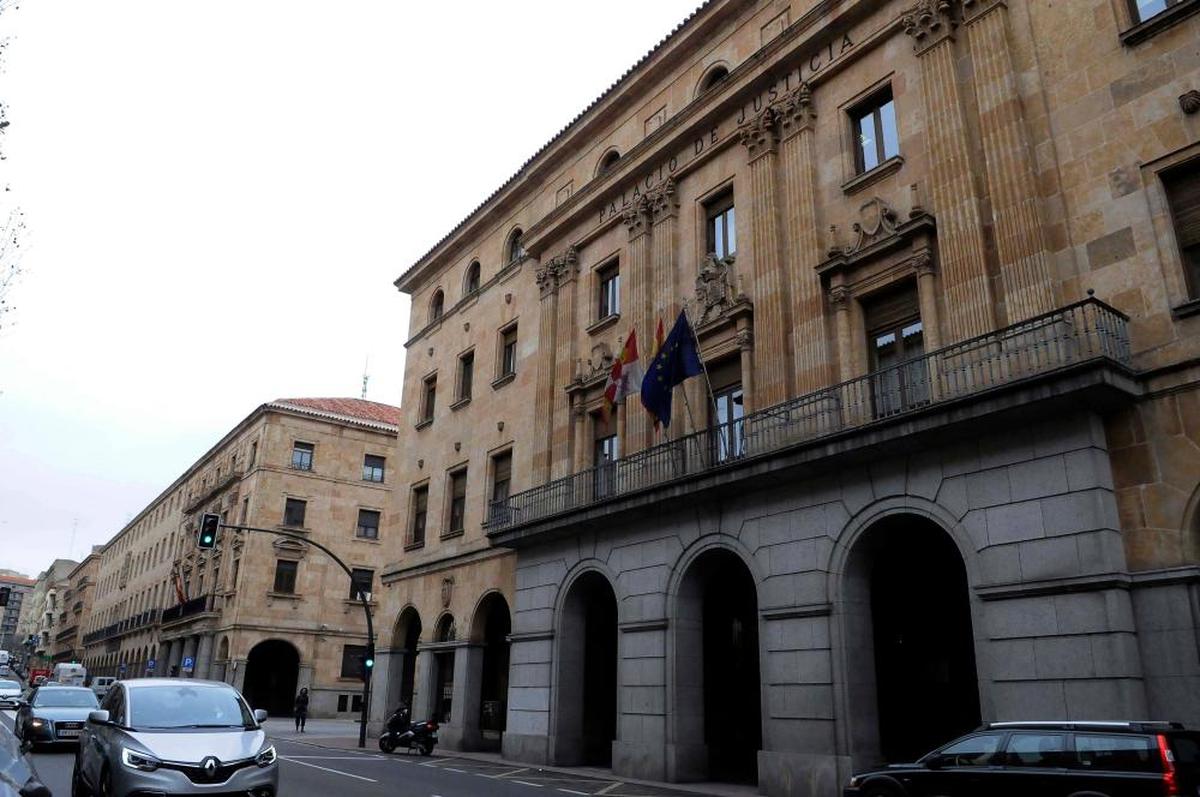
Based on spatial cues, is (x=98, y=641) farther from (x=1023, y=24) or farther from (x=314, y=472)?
(x=1023, y=24)

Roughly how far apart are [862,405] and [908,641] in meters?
4.58

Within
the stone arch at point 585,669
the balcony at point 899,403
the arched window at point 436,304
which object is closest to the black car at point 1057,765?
the balcony at point 899,403

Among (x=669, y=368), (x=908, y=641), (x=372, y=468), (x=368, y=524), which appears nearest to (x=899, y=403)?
(x=908, y=641)

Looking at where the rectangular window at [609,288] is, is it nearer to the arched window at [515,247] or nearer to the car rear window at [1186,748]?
the arched window at [515,247]

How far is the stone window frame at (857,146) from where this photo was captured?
17.0 m

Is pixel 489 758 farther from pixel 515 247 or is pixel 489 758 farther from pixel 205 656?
pixel 205 656

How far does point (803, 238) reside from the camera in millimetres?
18266

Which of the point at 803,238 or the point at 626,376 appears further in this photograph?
the point at 626,376

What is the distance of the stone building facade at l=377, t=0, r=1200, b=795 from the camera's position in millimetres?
12539

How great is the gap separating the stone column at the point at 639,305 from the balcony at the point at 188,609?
128 feet

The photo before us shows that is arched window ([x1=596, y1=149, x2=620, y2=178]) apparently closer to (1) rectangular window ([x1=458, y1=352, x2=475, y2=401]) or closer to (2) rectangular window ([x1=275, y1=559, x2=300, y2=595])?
(1) rectangular window ([x1=458, y1=352, x2=475, y2=401])

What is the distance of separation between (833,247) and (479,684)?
16.2 metres

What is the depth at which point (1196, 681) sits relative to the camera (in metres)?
11.2

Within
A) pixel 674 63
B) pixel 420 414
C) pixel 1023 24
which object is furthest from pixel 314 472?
pixel 1023 24
